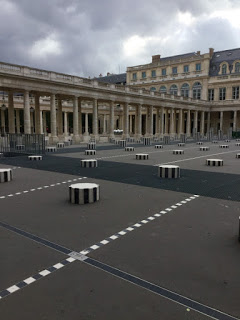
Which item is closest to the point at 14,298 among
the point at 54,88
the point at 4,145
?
the point at 4,145

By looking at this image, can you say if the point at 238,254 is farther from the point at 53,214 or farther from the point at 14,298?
the point at 53,214

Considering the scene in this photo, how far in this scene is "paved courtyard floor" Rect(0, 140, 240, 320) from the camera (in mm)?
3238

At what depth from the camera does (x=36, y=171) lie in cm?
1338

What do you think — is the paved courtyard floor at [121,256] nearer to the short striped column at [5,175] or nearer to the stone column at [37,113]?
the short striped column at [5,175]

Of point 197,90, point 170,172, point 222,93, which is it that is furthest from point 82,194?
point 197,90

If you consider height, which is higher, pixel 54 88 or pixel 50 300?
pixel 54 88

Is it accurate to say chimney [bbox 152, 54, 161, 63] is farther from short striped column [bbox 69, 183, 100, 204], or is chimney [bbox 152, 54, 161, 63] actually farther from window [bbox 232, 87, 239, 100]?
short striped column [bbox 69, 183, 100, 204]

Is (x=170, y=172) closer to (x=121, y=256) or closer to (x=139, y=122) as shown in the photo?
(x=121, y=256)

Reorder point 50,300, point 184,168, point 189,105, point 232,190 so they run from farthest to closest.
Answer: point 189,105
point 184,168
point 232,190
point 50,300

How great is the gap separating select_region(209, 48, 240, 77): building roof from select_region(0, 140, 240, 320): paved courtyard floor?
61008 mm

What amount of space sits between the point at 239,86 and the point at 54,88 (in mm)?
43592

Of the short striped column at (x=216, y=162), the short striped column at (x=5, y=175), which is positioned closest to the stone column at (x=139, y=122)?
the short striped column at (x=216, y=162)

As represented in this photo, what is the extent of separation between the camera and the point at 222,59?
63.3 m

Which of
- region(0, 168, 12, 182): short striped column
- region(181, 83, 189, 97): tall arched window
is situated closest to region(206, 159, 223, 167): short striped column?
region(0, 168, 12, 182): short striped column
